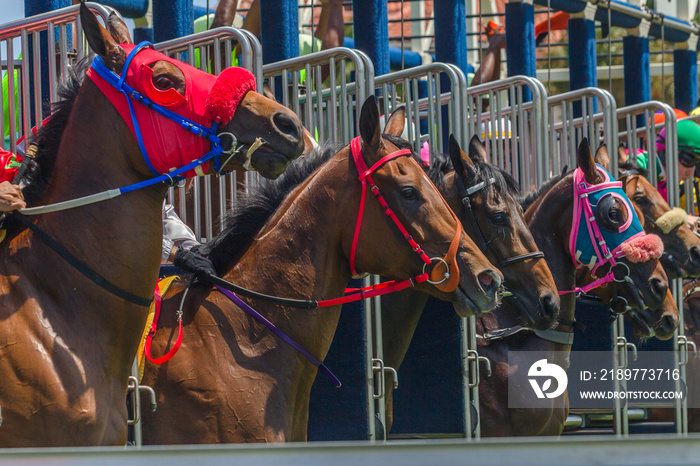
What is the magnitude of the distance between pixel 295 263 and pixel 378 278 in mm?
907

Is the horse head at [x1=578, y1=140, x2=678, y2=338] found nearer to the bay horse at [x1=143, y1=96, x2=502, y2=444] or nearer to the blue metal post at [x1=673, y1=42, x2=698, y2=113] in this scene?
the bay horse at [x1=143, y1=96, x2=502, y2=444]

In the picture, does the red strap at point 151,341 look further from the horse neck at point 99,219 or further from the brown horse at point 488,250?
the brown horse at point 488,250

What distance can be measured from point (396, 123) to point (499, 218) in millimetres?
833

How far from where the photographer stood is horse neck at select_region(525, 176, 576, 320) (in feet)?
17.4

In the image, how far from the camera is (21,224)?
2.67 m

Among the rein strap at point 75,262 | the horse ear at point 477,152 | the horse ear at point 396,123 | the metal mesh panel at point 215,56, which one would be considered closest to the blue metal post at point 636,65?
the horse ear at point 477,152

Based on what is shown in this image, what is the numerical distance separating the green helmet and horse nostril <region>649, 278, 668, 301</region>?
2.23 metres

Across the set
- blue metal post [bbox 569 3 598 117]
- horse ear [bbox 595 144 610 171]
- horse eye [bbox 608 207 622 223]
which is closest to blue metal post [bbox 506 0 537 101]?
blue metal post [bbox 569 3 598 117]

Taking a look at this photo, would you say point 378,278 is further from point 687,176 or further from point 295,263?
point 687,176

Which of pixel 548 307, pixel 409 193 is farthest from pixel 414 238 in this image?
pixel 548 307

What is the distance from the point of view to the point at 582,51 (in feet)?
31.3

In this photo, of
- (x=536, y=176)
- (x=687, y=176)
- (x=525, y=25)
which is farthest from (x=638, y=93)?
(x=536, y=176)

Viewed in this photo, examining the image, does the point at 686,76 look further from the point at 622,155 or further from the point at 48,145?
the point at 48,145

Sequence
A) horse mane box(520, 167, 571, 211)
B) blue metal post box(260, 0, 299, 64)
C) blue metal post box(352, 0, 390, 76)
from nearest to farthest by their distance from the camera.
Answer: horse mane box(520, 167, 571, 211) < blue metal post box(260, 0, 299, 64) < blue metal post box(352, 0, 390, 76)
